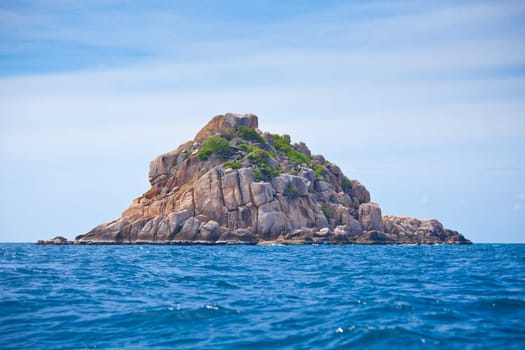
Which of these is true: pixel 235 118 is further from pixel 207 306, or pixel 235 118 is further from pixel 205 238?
pixel 207 306

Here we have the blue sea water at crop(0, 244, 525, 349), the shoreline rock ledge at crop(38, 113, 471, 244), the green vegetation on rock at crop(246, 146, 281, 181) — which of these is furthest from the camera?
the green vegetation on rock at crop(246, 146, 281, 181)

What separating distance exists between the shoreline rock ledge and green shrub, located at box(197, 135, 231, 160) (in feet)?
0.65

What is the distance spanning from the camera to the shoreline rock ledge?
368 feet

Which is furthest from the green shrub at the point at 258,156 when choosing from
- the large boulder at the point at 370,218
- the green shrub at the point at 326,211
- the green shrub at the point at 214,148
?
the large boulder at the point at 370,218

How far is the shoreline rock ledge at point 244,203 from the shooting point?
11225cm

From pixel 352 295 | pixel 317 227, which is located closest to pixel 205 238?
pixel 317 227

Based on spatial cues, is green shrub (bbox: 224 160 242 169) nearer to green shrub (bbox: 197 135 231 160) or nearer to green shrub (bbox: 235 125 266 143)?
green shrub (bbox: 197 135 231 160)

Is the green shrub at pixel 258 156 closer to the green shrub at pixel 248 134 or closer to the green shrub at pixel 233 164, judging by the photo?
the green shrub at pixel 233 164

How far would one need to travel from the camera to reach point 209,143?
126250 mm

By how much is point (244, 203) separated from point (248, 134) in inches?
987

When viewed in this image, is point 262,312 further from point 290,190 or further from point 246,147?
point 246,147

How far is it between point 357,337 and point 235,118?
12004 cm

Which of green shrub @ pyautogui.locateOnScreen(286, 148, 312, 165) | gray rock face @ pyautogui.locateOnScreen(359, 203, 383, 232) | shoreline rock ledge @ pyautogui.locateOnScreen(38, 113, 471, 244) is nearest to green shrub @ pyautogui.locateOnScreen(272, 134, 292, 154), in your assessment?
green shrub @ pyautogui.locateOnScreen(286, 148, 312, 165)

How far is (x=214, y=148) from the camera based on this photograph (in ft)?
408
